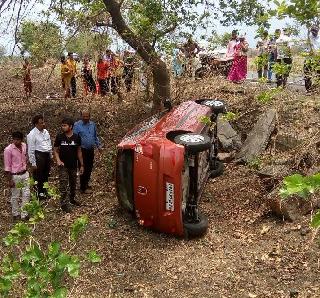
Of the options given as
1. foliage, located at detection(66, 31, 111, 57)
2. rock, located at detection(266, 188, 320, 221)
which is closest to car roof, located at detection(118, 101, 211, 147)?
rock, located at detection(266, 188, 320, 221)

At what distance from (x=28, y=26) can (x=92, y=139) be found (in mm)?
3025

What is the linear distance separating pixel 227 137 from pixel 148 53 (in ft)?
7.75

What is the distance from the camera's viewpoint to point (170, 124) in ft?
25.0

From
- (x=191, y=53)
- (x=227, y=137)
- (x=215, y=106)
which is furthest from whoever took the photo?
(x=191, y=53)

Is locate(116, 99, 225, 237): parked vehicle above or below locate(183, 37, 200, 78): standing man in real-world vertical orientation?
below

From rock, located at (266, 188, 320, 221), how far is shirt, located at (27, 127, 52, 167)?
12.2 ft

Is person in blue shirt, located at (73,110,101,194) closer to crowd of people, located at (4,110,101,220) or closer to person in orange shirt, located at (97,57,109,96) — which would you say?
crowd of people, located at (4,110,101,220)

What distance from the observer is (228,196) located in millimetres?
8375

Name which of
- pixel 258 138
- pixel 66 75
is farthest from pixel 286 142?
pixel 66 75

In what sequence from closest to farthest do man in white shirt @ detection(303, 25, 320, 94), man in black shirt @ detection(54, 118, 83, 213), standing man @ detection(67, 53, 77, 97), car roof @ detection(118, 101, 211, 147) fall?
1. man in white shirt @ detection(303, 25, 320, 94)
2. car roof @ detection(118, 101, 211, 147)
3. man in black shirt @ detection(54, 118, 83, 213)
4. standing man @ detection(67, 53, 77, 97)

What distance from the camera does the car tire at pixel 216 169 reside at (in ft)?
30.1

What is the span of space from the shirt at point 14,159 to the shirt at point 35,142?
0.35m

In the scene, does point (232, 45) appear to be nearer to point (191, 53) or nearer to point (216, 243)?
point (191, 53)

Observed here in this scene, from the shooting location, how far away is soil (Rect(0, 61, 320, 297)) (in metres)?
5.88
